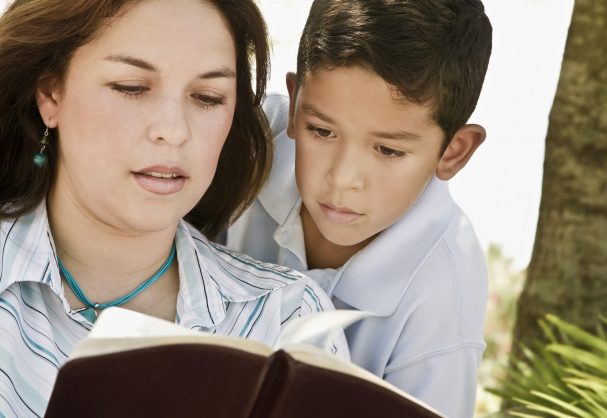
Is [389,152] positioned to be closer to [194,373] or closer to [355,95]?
[355,95]

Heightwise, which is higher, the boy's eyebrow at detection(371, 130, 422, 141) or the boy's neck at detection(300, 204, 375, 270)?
the boy's eyebrow at detection(371, 130, 422, 141)

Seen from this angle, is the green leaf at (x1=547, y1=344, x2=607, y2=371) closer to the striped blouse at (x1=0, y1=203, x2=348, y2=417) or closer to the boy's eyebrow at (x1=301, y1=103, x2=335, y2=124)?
the striped blouse at (x1=0, y1=203, x2=348, y2=417)

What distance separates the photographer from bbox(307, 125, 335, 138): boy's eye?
2564 mm

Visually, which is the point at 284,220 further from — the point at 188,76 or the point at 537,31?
the point at 537,31

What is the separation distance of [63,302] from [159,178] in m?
0.34

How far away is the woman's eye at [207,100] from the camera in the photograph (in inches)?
86.7

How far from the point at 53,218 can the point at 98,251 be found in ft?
0.44

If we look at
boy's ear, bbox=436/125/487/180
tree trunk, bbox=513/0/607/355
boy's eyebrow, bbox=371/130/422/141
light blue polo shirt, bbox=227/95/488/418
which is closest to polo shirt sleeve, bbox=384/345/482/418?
light blue polo shirt, bbox=227/95/488/418

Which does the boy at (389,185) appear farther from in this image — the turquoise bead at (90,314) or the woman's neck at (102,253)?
the turquoise bead at (90,314)

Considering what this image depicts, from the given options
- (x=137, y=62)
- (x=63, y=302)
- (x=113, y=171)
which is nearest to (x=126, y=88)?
(x=137, y=62)

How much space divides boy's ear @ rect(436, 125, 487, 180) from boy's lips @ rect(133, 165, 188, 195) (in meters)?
0.86

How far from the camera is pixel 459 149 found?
2822 millimetres

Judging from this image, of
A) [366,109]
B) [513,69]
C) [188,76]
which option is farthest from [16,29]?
[513,69]

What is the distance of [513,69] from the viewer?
269 inches
